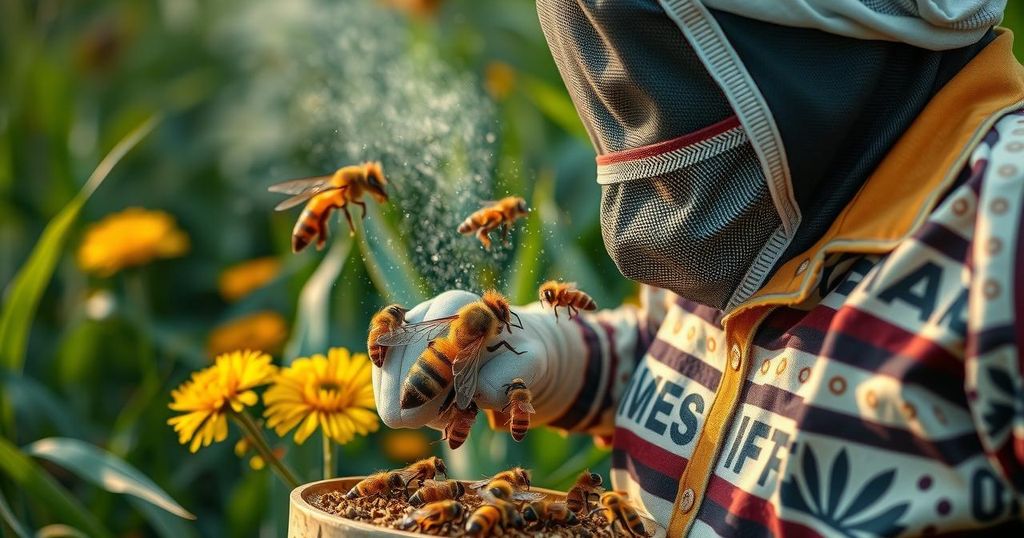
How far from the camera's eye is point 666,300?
1329mm

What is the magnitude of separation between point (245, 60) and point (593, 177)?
1558 millimetres

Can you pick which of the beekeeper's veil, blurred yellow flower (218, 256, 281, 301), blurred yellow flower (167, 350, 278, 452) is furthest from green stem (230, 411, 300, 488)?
blurred yellow flower (218, 256, 281, 301)

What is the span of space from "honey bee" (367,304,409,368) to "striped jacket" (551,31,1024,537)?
0.28m

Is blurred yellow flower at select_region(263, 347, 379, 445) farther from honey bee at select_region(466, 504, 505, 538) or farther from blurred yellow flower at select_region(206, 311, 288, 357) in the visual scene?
blurred yellow flower at select_region(206, 311, 288, 357)

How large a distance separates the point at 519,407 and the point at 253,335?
1239 mm

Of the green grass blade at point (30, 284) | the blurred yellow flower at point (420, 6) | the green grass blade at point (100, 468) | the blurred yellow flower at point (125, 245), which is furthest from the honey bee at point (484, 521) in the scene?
the blurred yellow flower at point (420, 6)

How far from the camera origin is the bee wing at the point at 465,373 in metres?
1.06

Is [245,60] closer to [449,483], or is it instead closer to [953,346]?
[449,483]

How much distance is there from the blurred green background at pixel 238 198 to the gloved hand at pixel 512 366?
97 millimetres

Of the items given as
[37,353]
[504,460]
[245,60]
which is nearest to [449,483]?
[504,460]

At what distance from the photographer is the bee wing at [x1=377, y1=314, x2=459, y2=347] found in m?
1.11

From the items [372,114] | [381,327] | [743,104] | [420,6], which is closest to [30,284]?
[372,114]

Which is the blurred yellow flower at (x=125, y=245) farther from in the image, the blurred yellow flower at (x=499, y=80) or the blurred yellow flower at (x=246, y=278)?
the blurred yellow flower at (x=499, y=80)

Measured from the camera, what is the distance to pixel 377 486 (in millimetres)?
1064
